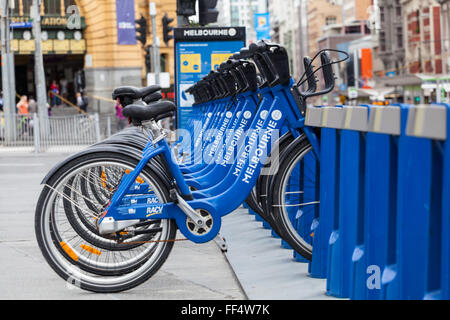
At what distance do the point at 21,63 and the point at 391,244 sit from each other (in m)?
64.3

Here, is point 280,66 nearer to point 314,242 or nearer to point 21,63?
point 314,242

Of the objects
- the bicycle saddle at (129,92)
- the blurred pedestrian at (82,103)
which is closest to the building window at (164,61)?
the blurred pedestrian at (82,103)

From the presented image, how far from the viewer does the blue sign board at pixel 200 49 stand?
13336 mm

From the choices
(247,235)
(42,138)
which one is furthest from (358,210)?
(42,138)

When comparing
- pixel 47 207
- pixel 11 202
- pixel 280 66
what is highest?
pixel 280 66

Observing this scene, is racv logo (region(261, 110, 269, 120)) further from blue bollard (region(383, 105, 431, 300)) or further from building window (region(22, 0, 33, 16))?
building window (region(22, 0, 33, 16))

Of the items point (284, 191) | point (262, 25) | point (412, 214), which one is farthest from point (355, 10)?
point (412, 214)

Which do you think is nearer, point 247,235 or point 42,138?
point 247,235

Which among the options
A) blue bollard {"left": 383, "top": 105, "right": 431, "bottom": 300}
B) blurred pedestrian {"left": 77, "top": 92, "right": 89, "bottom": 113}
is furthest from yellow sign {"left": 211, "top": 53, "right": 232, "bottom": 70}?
blurred pedestrian {"left": 77, "top": 92, "right": 89, "bottom": 113}

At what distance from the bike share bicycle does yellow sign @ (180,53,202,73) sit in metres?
5.99

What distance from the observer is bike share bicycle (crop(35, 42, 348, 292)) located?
231 inches

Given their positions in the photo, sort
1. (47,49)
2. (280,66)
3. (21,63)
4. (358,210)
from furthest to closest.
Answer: (21,63), (47,49), (280,66), (358,210)

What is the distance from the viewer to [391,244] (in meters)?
4.66

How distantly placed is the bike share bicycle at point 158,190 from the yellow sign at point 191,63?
599cm
